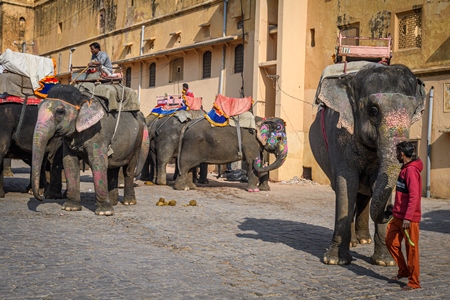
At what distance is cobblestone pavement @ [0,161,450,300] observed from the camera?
5.97 meters

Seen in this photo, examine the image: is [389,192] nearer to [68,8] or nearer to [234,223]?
[234,223]

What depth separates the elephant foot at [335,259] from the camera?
7312 millimetres

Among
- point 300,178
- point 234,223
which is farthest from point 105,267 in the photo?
point 300,178

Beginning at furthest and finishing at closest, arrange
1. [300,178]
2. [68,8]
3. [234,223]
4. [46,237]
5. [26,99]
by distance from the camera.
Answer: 1. [68,8]
2. [300,178]
3. [26,99]
4. [234,223]
5. [46,237]

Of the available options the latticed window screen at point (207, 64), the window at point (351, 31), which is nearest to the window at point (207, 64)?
the latticed window screen at point (207, 64)

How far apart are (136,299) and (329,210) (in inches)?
344

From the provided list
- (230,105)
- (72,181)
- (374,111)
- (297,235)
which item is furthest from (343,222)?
(230,105)

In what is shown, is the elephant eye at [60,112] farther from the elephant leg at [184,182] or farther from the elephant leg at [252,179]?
the elephant leg at [252,179]

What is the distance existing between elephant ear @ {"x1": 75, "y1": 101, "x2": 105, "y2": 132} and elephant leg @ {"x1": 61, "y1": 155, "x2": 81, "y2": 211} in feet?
2.70

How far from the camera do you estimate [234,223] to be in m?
10.8

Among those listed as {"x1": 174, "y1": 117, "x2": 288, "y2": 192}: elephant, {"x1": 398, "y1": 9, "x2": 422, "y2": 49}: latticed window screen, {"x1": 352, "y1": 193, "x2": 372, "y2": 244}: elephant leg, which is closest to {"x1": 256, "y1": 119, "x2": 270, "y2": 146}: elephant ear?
{"x1": 174, "y1": 117, "x2": 288, "y2": 192}: elephant

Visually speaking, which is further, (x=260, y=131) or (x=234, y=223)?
(x=260, y=131)

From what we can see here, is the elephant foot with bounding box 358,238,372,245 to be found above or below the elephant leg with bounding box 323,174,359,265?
below

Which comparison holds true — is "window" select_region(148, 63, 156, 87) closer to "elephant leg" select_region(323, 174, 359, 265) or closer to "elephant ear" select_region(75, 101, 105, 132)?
"elephant ear" select_region(75, 101, 105, 132)
